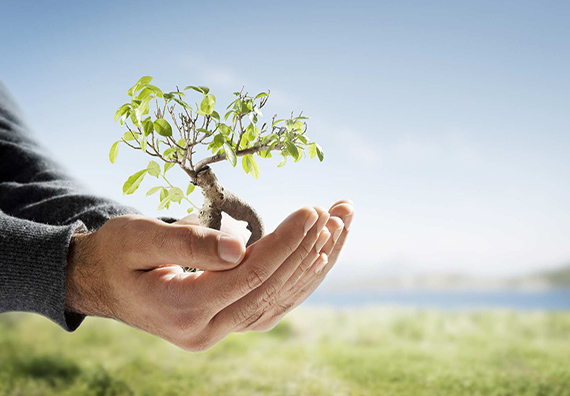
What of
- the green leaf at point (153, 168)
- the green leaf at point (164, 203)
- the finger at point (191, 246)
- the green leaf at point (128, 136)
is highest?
the green leaf at point (128, 136)

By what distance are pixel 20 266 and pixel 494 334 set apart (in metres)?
2.27

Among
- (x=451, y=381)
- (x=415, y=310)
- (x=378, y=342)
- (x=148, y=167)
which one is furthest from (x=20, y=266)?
(x=415, y=310)

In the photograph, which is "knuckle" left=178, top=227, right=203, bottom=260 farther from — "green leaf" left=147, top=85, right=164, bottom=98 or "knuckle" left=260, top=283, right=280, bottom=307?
"green leaf" left=147, top=85, right=164, bottom=98

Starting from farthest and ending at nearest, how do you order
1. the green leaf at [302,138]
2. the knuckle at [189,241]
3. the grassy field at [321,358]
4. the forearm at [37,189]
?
the grassy field at [321,358]
the forearm at [37,189]
the green leaf at [302,138]
the knuckle at [189,241]

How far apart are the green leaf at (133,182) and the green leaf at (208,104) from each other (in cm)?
15

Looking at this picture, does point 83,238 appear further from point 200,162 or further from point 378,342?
point 378,342

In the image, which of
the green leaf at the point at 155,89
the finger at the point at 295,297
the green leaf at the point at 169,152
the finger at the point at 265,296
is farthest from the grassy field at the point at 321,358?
the green leaf at the point at 155,89

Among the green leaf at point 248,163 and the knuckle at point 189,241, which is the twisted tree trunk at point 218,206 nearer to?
the green leaf at point 248,163

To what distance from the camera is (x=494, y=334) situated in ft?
7.50

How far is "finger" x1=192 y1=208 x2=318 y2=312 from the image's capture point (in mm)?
582

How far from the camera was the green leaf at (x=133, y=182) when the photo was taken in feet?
2.41

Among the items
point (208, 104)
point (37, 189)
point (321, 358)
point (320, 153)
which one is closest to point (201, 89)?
point (208, 104)

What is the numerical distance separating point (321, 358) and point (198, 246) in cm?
168

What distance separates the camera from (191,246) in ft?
1.82
